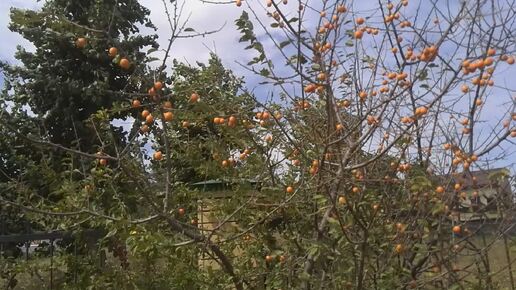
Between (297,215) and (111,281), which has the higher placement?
(297,215)

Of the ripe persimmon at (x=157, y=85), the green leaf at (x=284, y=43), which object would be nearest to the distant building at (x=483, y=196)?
the green leaf at (x=284, y=43)

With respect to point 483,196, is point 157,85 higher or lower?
higher

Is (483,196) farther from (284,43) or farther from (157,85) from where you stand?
(157,85)

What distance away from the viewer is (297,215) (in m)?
3.57

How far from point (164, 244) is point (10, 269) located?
5.15ft

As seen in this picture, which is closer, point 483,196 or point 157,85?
point 157,85

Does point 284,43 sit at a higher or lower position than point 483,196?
higher

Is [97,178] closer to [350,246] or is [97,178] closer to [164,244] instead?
[164,244]

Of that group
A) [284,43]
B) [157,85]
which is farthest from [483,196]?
[157,85]

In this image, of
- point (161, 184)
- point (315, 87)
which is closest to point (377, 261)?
point (315, 87)

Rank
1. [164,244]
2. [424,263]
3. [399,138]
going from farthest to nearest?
1. [424,263]
2. [164,244]
3. [399,138]

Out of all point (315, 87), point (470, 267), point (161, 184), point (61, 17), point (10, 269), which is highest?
point (61, 17)

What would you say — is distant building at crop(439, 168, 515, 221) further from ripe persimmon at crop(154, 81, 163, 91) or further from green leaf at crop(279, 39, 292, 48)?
ripe persimmon at crop(154, 81, 163, 91)

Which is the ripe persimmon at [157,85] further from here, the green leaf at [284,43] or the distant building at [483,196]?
the distant building at [483,196]
